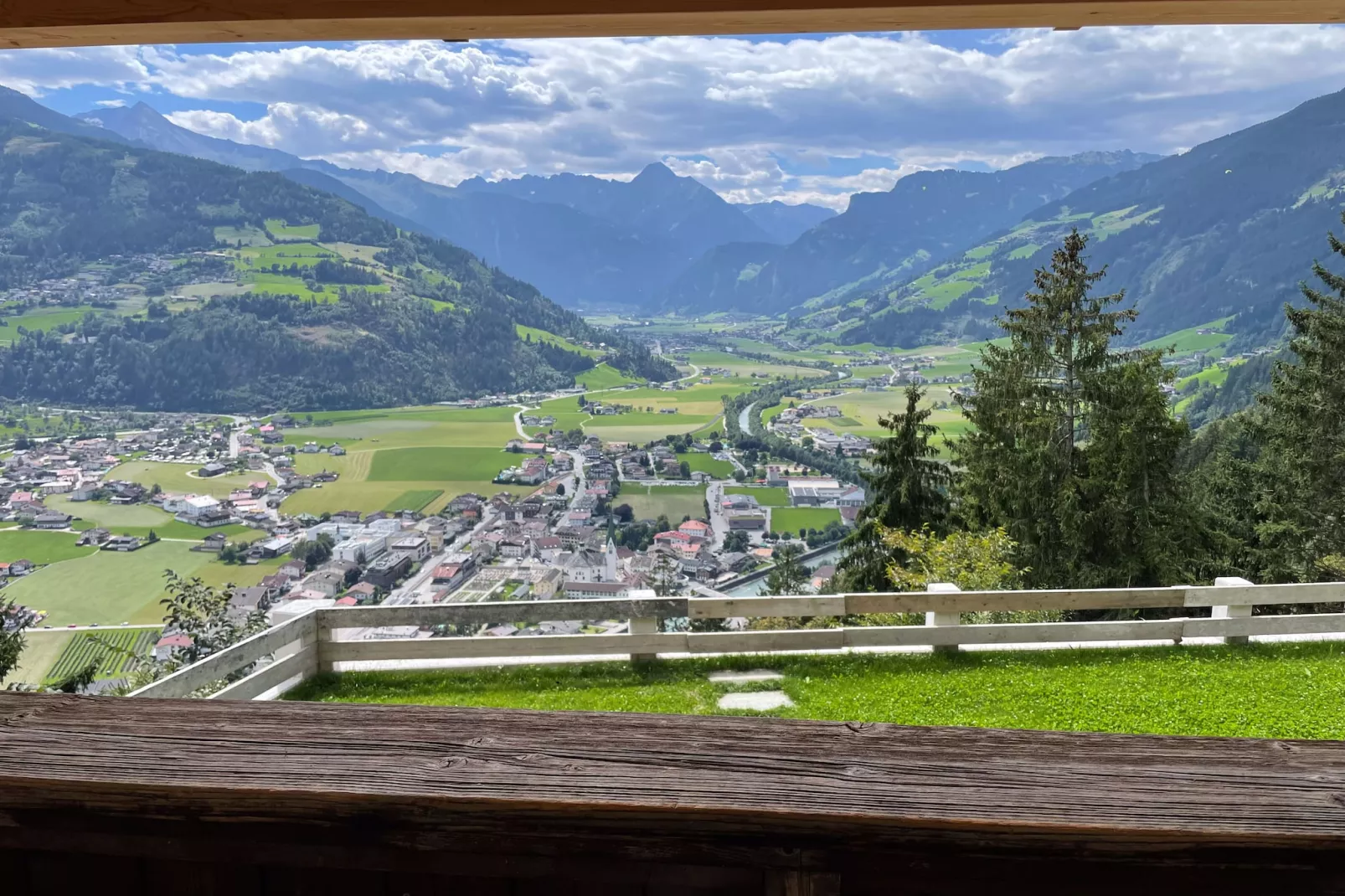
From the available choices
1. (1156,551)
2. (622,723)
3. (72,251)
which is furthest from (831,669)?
(72,251)

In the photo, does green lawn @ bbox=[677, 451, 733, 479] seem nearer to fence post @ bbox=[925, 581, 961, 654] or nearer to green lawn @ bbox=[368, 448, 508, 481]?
green lawn @ bbox=[368, 448, 508, 481]

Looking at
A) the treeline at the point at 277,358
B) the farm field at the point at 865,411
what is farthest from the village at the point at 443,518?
the treeline at the point at 277,358

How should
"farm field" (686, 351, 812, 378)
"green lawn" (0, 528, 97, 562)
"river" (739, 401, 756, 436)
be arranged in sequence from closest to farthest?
Answer: "green lawn" (0, 528, 97, 562) → "river" (739, 401, 756, 436) → "farm field" (686, 351, 812, 378)

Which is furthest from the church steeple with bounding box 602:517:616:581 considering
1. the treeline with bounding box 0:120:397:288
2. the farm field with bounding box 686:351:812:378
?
the treeline with bounding box 0:120:397:288

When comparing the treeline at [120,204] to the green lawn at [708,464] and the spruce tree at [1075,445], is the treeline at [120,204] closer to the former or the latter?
the green lawn at [708,464]

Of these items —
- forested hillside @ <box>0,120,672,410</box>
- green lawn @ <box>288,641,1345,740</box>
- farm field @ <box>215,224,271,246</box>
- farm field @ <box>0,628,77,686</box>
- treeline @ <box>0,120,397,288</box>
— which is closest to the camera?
green lawn @ <box>288,641,1345,740</box>

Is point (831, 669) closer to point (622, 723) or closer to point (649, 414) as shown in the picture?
point (622, 723)

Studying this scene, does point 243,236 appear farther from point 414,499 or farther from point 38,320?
point 414,499
